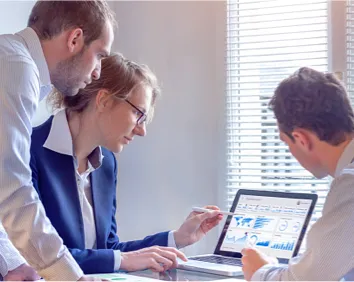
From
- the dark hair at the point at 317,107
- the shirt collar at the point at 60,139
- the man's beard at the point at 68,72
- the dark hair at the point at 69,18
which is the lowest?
the shirt collar at the point at 60,139

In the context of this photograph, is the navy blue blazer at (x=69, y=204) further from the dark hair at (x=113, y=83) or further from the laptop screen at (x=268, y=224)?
the laptop screen at (x=268, y=224)

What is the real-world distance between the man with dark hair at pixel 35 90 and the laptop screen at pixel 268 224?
2.10 feet

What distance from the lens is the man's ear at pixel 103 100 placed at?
2045 mm

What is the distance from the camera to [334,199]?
1.30 metres

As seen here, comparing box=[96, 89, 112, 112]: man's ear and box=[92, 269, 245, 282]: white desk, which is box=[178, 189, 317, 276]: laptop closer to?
box=[92, 269, 245, 282]: white desk

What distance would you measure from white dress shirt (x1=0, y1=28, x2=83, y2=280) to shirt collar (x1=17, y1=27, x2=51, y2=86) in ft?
0.57

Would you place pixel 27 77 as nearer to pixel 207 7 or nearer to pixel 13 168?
pixel 13 168

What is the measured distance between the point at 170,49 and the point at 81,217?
1223 millimetres

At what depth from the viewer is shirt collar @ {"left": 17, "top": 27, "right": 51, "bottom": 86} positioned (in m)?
1.66

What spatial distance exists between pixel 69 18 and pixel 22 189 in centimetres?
55

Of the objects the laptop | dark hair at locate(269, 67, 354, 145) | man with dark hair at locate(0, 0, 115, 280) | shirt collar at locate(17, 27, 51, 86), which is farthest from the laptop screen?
shirt collar at locate(17, 27, 51, 86)

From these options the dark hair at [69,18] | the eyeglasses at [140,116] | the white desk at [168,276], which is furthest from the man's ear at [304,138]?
the eyeglasses at [140,116]

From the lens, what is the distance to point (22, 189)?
1394mm

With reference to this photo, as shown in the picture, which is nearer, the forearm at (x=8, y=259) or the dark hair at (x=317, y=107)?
the dark hair at (x=317, y=107)
